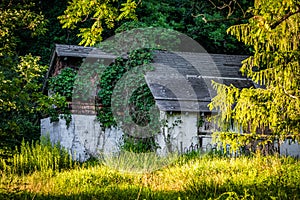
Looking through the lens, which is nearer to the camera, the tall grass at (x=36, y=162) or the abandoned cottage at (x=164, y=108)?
the tall grass at (x=36, y=162)

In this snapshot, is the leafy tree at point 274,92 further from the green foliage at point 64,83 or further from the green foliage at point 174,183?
the green foliage at point 64,83

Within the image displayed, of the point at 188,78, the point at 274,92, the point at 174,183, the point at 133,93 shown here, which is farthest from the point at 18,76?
the point at 188,78

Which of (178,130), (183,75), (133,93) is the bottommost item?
(178,130)

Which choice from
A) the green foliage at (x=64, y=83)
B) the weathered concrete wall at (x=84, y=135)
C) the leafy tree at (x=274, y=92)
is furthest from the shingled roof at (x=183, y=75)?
the leafy tree at (x=274, y=92)

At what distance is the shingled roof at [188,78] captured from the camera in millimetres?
16047

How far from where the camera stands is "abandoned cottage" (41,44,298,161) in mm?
15953

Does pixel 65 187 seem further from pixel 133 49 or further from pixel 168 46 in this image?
pixel 168 46

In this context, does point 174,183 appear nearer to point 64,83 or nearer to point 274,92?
point 274,92

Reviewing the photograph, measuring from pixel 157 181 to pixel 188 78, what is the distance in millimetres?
10060

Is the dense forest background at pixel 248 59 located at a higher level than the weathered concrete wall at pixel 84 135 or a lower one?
higher

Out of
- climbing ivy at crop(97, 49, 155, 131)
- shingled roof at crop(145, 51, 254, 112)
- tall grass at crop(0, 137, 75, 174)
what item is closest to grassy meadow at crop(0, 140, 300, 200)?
tall grass at crop(0, 137, 75, 174)

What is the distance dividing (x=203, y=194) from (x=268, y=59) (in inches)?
111

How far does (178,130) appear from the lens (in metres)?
16.1

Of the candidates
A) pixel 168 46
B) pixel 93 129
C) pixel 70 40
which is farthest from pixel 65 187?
pixel 70 40
